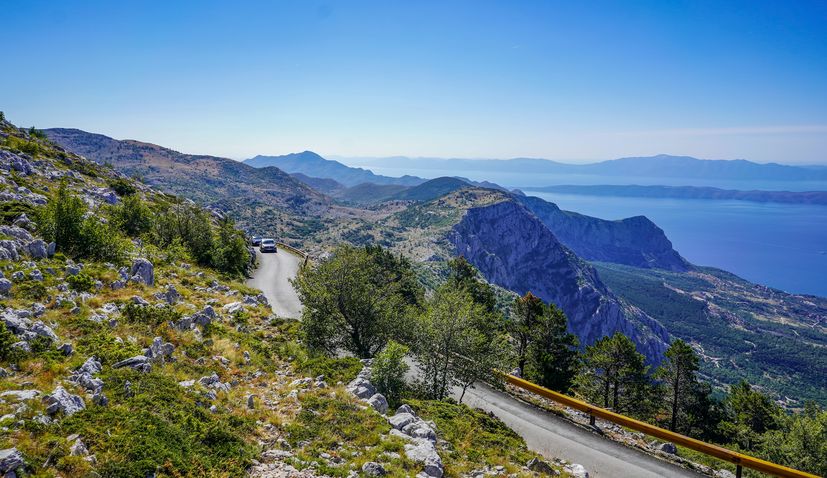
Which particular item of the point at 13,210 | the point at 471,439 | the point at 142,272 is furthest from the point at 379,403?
the point at 13,210

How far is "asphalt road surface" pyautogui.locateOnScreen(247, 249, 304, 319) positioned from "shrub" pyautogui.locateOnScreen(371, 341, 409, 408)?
38.9 feet

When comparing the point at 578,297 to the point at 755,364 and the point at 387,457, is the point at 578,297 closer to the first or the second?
the point at 755,364

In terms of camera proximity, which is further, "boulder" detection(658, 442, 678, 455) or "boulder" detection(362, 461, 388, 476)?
"boulder" detection(658, 442, 678, 455)

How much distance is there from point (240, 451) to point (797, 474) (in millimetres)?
20255

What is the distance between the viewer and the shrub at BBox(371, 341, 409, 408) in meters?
16.9

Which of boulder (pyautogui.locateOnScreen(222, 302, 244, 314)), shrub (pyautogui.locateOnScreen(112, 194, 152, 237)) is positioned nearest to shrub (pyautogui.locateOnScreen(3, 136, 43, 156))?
shrub (pyautogui.locateOnScreen(112, 194, 152, 237))

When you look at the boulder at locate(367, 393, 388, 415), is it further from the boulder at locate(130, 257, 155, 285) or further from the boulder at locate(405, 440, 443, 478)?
the boulder at locate(130, 257, 155, 285)

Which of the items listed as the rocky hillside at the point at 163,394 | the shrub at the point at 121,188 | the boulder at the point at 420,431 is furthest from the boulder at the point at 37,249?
the shrub at the point at 121,188

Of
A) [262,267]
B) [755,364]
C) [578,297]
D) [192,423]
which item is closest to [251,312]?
[192,423]

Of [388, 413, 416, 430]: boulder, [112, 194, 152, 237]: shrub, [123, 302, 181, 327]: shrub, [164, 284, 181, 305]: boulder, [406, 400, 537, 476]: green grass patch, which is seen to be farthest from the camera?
[112, 194, 152, 237]: shrub

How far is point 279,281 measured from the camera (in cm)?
4412

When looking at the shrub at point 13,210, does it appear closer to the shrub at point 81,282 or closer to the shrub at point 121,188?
the shrub at point 81,282

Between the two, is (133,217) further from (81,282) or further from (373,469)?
(373,469)

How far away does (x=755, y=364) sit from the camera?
17600cm
